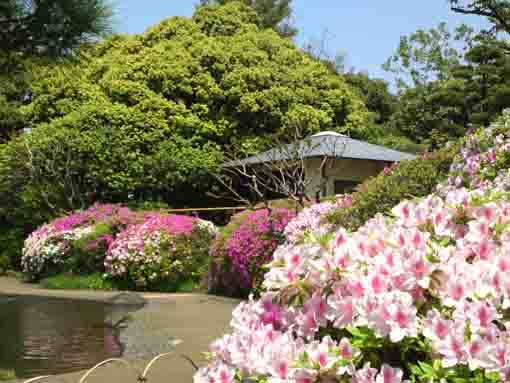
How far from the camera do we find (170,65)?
17.5 meters

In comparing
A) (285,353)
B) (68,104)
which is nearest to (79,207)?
(68,104)

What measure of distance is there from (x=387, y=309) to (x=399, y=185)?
516cm

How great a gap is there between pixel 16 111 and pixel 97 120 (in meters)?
4.78

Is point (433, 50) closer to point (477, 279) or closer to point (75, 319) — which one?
point (75, 319)

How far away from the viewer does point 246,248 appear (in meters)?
8.90

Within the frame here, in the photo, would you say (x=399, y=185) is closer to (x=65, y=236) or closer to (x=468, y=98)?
(x=65, y=236)

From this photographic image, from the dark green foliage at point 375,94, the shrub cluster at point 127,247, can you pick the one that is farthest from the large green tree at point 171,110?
the dark green foliage at point 375,94

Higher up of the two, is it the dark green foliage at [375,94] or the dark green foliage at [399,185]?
the dark green foliage at [375,94]

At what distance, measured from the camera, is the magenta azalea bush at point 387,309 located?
4.50 feet

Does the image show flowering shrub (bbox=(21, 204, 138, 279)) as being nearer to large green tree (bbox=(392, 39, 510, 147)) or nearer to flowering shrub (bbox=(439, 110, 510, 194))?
flowering shrub (bbox=(439, 110, 510, 194))

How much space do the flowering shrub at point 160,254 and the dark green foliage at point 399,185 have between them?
199 inches

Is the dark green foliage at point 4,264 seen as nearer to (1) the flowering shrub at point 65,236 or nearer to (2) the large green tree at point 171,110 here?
(2) the large green tree at point 171,110

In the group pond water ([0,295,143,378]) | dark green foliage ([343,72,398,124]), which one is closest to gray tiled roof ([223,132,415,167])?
pond water ([0,295,143,378])

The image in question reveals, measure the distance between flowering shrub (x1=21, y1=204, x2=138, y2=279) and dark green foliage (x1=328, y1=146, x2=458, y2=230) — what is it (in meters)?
6.57
